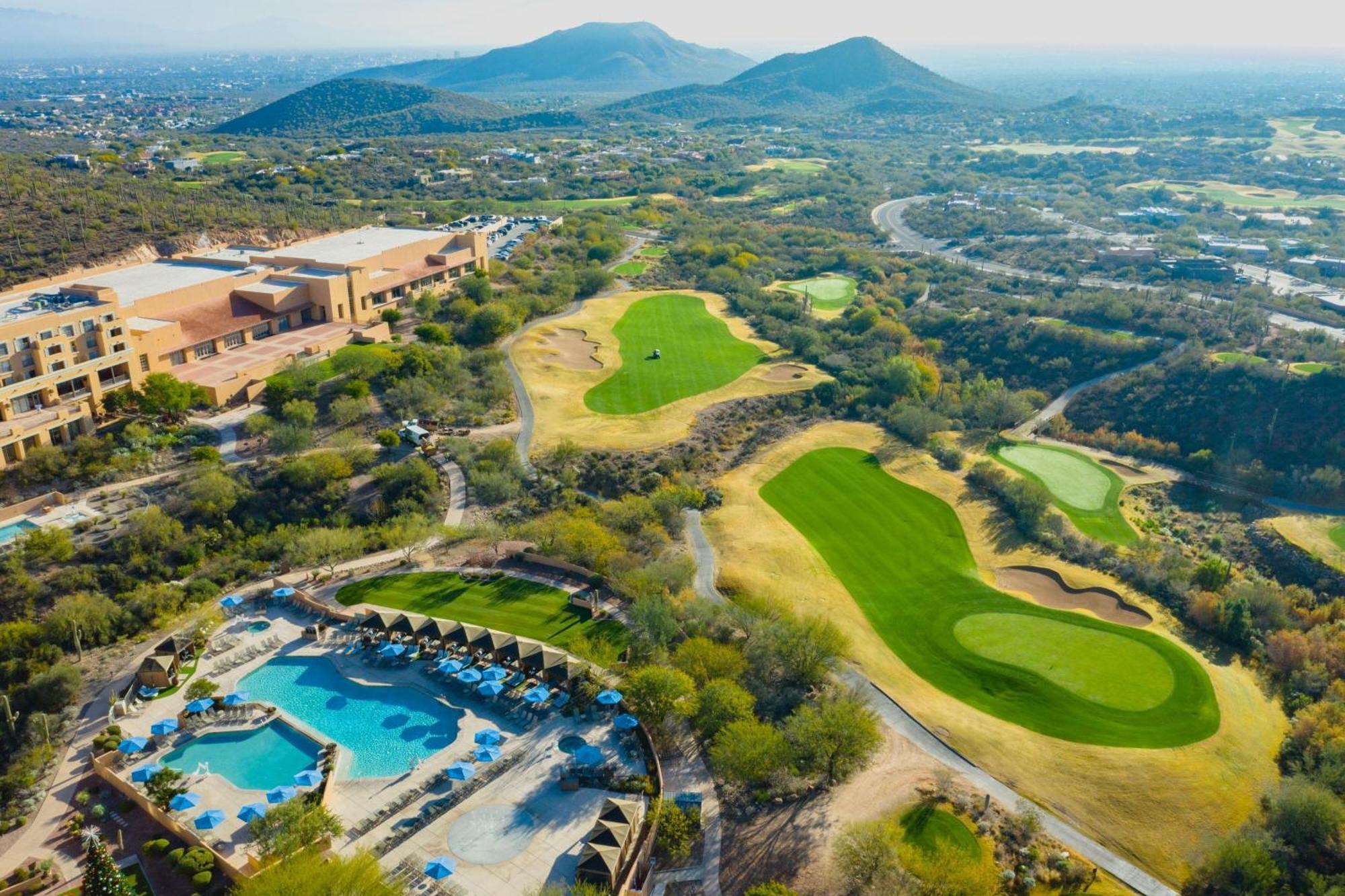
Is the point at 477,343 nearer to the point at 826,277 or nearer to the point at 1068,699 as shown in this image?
the point at 826,277

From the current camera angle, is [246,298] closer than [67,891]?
No

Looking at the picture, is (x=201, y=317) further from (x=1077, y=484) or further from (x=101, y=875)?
(x=1077, y=484)

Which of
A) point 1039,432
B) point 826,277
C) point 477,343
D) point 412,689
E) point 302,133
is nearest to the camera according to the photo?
point 412,689

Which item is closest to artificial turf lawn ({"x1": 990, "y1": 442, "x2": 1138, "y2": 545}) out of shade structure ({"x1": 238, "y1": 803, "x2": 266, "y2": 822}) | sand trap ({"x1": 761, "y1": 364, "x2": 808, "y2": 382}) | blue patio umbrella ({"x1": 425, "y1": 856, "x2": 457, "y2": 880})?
sand trap ({"x1": 761, "y1": 364, "x2": 808, "y2": 382})

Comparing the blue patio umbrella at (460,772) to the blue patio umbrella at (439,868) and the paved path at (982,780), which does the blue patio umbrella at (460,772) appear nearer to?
the blue patio umbrella at (439,868)

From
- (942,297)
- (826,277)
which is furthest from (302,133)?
(942,297)

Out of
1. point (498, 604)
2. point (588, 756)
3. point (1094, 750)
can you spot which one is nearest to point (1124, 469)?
point (1094, 750)
